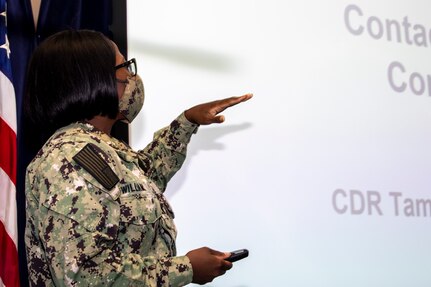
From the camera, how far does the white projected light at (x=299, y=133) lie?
2326 mm

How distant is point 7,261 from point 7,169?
278mm

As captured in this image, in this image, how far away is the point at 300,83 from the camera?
102 inches

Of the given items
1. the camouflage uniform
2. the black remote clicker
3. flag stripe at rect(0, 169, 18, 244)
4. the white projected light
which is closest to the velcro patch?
the camouflage uniform

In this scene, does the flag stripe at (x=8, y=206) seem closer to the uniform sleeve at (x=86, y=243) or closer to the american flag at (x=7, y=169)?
the american flag at (x=7, y=169)

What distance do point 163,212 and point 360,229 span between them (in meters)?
1.32

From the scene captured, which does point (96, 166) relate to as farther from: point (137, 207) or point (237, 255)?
point (237, 255)

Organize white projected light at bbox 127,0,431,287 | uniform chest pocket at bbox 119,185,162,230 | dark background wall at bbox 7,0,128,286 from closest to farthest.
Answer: uniform chest pocket at bbox 119,185,162,230, dark background wall at bbox 7,0,128,286, white projected light at bbox 127,0,431,287

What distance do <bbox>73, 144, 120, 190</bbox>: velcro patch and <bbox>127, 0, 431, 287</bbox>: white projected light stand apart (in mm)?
918

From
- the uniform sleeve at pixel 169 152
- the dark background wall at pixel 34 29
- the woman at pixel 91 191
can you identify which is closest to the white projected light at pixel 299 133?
the dark background wall at pixel 34 29

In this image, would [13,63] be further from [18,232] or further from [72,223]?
[72,223]

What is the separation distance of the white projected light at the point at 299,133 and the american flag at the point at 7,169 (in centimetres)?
41

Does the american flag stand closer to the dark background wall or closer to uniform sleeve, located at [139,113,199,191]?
the dark background wall

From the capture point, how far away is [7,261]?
2.00m

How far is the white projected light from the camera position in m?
2.33
